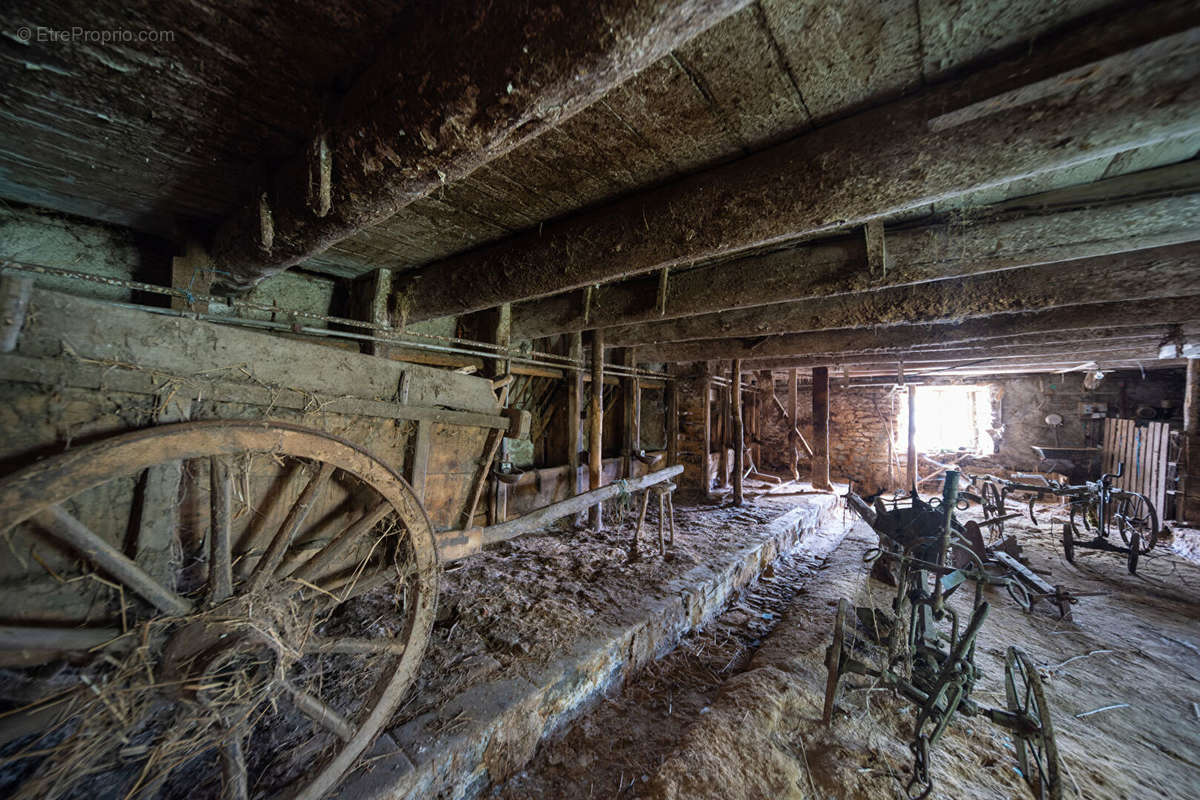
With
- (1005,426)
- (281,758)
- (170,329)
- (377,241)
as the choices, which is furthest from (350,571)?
(1005,426)

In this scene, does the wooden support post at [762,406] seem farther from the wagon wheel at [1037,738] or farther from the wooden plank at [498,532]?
the wagon wheel at [1037,738]

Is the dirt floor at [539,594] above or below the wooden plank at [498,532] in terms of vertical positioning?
below

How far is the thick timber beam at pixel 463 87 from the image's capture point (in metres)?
0.83

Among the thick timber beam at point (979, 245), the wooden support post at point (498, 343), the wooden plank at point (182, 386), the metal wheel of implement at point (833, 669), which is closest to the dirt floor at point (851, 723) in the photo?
the metal wheel of implement at point (833, 669)

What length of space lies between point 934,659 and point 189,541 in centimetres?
360

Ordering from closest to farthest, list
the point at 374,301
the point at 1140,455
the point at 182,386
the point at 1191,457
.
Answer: the point at 182,386, the point at 374,301, the point at 1191,457, the point at 1140,455

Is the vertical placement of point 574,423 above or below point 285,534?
above

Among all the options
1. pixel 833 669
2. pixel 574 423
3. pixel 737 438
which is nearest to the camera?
pixel 833 669

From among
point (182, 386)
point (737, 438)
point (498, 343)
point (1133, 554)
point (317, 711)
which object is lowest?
point (1133, 554)

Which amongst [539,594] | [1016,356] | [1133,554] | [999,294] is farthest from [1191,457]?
[539,594]

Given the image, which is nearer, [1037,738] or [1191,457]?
[1037,738]

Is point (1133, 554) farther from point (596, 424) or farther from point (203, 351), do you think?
point (203, 351)

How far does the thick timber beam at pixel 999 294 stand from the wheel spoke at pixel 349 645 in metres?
3.60

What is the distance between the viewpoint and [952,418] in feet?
35.8
